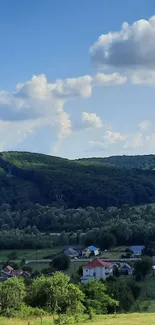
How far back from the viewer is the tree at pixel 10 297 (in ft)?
105

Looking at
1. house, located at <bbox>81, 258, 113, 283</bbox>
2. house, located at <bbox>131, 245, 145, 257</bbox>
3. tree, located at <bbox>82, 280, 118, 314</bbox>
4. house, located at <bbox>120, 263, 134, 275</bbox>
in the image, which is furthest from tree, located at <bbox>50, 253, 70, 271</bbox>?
tree, located at <bbox>82, 280, 118, 314</bbox>

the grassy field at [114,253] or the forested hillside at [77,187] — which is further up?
the forested hillside at [77,187]

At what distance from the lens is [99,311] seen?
130ft

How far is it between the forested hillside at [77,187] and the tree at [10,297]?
131 metres

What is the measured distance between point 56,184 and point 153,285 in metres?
118

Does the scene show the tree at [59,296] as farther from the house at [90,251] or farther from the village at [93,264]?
the house at [90,251]

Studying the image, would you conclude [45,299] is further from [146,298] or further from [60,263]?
[60,263]

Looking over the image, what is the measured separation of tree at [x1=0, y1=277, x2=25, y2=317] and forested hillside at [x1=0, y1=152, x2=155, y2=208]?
130936 mm

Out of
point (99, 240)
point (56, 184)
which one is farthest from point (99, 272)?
point (56, 184)

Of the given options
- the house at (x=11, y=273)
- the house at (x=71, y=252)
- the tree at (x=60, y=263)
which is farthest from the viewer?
the house at (x=71, y=252)

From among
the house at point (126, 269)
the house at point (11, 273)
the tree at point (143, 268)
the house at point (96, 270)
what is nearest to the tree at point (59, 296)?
the tree at point (143, 268)

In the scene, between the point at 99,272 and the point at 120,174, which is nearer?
the point at 99,272

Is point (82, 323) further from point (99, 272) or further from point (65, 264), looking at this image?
point (65, 264)

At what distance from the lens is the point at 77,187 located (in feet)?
577
